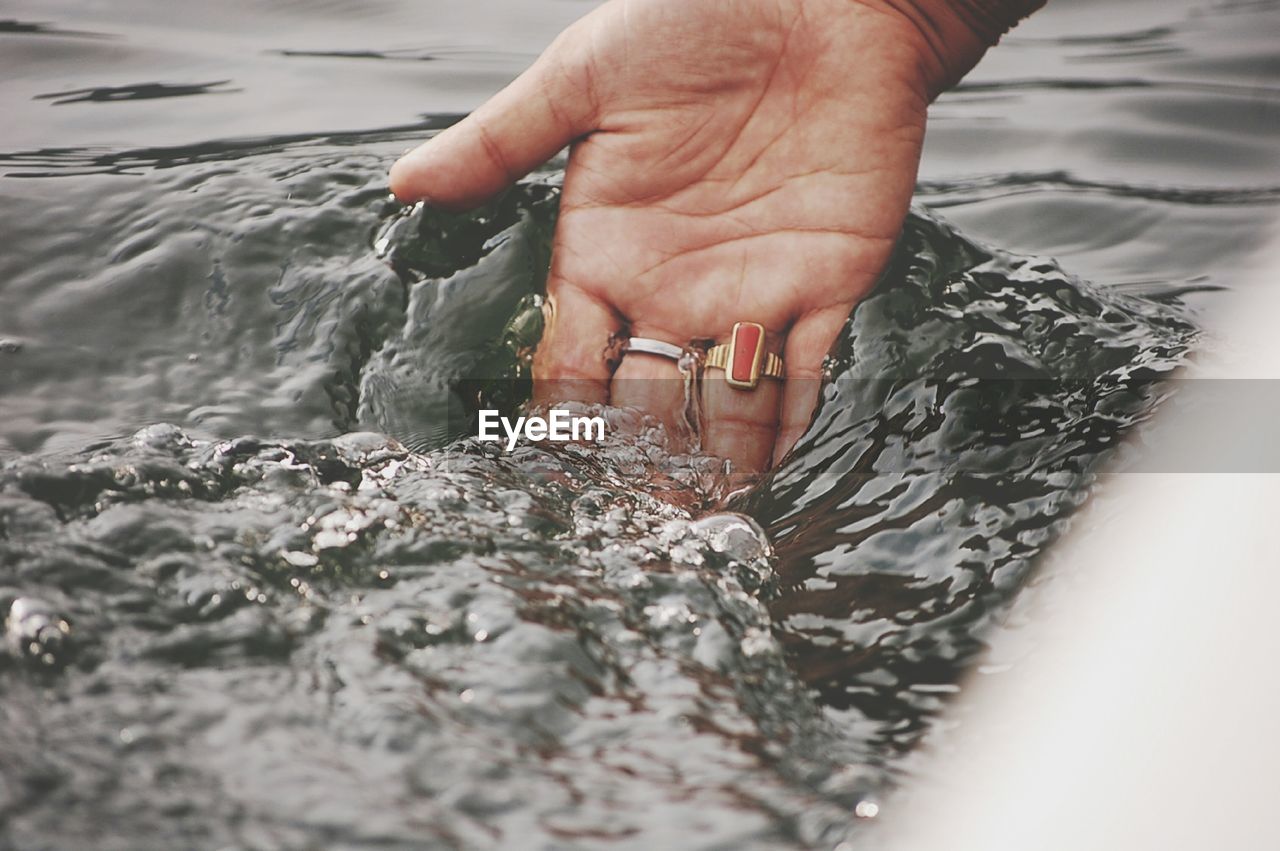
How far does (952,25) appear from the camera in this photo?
2729 mm

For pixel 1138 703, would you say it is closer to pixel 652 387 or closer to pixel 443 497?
pixel 443 497

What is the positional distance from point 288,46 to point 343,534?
3.74m

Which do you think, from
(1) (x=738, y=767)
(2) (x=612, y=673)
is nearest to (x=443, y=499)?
(2) (x=612, y=673)

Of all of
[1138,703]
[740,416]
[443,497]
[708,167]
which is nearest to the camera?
[1138,703]

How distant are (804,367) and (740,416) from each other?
0.20m

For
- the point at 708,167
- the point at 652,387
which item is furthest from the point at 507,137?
the point at 652,387

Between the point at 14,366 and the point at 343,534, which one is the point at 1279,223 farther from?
the point at 14,366

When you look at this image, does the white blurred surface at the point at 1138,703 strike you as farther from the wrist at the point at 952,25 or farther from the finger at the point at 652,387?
the wrist at the point at 952,25

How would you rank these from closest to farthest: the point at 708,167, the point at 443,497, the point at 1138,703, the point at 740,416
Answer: the point at 1138,703, the point at 443,497, the point at 740,416, the point at 708,167

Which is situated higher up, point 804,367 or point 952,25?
point 952,25

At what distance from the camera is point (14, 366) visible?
2.43 meters

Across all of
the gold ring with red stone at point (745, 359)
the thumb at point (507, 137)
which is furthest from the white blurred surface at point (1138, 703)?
the thumb at point (507, 137)

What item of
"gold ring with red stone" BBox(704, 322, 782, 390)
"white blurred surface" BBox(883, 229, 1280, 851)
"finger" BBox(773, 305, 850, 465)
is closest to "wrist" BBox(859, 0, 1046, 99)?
"finger" BBox(773, 305, 850, 465)

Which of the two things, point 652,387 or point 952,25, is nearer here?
point 652,387
